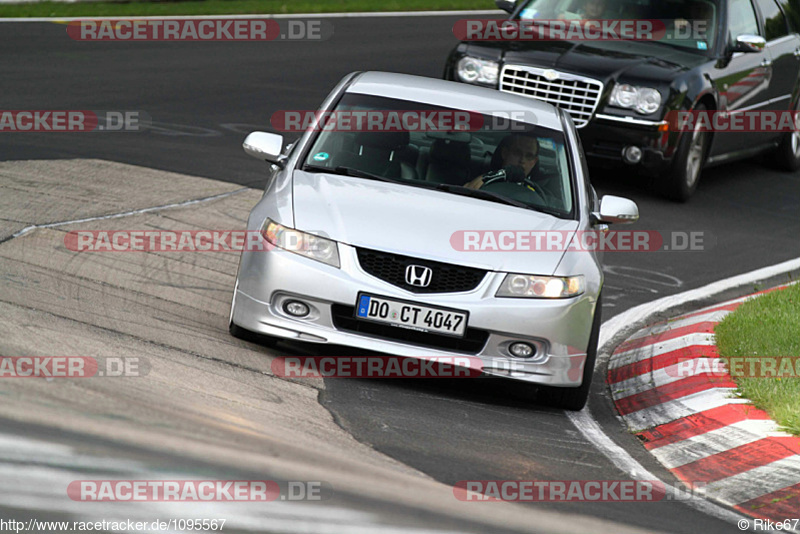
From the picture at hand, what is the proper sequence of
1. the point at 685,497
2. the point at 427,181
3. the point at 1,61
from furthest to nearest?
the point at 1,61
the point at 427,181
the point at 685,497

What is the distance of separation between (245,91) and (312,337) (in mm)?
9547

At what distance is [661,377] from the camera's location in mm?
7566

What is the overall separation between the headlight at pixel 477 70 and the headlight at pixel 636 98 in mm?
1204

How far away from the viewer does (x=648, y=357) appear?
799 cm

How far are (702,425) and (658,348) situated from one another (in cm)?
151

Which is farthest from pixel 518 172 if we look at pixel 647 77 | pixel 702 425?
pixel 647 77

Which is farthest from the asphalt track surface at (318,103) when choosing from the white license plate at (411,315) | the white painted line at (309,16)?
the white painted line at (309,16)

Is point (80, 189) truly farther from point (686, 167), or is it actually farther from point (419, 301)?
point (686, 167)

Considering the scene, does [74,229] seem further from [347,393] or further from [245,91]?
[245,91]

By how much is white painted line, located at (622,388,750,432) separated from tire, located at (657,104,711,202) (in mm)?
5546

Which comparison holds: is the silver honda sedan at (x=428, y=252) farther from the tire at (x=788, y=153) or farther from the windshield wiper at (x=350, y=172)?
the tire at (x=788, y=153)

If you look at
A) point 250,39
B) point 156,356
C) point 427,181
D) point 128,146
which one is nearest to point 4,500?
point 156,356

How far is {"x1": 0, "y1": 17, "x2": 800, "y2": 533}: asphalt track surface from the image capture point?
18.6 ft

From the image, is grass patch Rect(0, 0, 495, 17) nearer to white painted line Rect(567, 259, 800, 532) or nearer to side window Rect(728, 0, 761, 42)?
side window Rect(728, 0, 761, 42)
